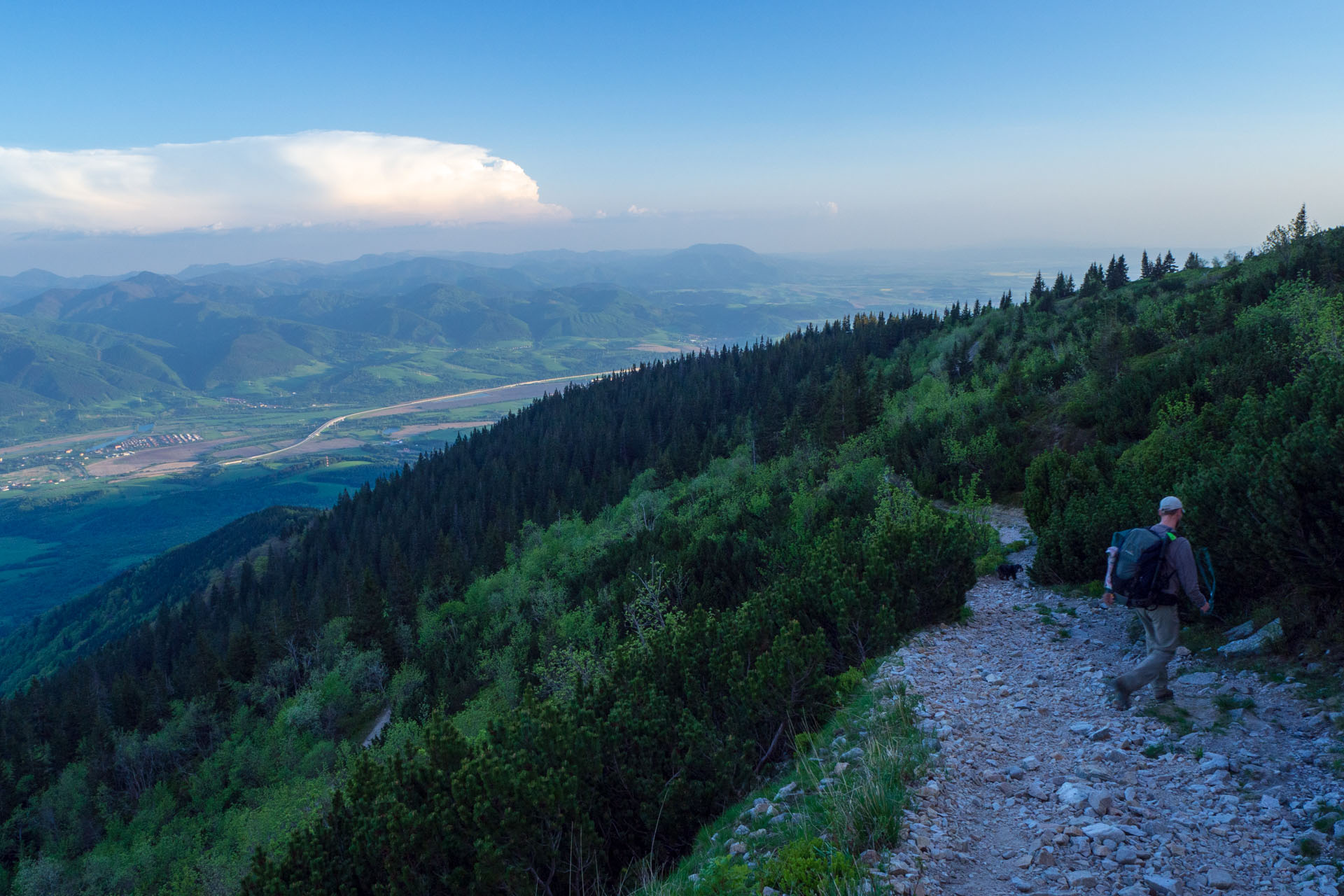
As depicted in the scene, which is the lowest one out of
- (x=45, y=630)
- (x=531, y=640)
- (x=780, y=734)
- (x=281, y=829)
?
(x=45, y=630)

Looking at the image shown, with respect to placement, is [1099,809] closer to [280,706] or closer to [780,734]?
[780,734]

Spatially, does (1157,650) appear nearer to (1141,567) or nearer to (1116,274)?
(1141,567)

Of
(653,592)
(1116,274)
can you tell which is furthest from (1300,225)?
(653,592)

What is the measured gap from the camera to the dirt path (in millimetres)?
7105

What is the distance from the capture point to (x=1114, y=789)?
8602 millimetres

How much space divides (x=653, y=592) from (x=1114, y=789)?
2204cm

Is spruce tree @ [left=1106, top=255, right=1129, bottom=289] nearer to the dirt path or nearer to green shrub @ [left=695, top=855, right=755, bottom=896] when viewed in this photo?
the dirt path

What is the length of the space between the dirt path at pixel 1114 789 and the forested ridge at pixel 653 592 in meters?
2.31

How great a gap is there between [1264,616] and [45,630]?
659 feet

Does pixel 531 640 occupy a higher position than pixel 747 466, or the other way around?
pixel 747 466

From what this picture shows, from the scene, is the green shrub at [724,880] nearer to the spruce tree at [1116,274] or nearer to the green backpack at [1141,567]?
the green backpack at [1141,567]

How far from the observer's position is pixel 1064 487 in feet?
79.6

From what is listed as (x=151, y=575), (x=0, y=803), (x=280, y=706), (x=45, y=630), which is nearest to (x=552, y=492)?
(x=280, y=706)

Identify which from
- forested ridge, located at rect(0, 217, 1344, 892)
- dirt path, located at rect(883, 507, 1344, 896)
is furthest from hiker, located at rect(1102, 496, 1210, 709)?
forested ridge, located at rect(0, 217, 1344, 892)
